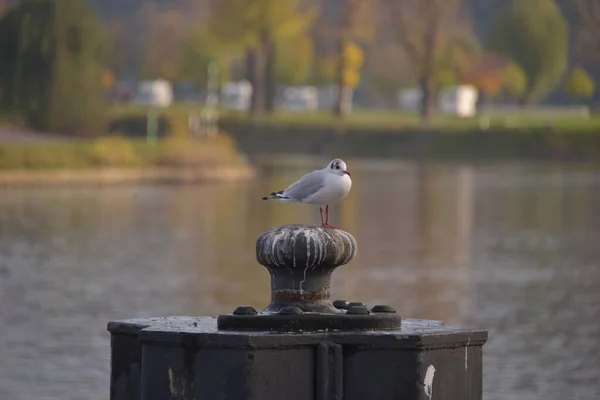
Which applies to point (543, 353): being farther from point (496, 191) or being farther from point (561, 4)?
point (561, 4)

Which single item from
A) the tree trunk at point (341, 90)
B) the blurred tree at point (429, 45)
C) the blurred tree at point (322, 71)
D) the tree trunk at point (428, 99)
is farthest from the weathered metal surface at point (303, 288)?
the blurred tree at point (322, 71)

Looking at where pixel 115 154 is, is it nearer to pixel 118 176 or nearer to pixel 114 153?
pixel 114 153

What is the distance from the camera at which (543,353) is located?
18.0 meters

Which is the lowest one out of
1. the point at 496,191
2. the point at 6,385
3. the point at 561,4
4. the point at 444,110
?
the point at 6,385

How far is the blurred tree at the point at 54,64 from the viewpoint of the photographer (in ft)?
198

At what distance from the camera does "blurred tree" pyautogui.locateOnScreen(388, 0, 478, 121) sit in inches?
3804

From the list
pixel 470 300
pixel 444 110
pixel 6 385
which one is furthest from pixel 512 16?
pixel 6 385

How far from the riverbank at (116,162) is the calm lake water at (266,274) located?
211 cm

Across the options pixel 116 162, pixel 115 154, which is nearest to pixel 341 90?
pixel 116 162

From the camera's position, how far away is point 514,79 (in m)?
110

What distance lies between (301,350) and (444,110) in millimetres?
105917

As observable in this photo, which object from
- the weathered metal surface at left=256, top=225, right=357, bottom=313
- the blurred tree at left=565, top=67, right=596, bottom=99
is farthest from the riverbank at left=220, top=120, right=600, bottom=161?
the weathered metal surface at left=256, top=225, right=357, bottom=313

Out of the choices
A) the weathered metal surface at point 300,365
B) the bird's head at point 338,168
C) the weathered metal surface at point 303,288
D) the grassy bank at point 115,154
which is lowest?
the weathered metal surface at point 300,365

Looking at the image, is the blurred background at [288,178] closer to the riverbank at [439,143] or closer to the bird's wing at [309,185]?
the riverbank at [439,143]
